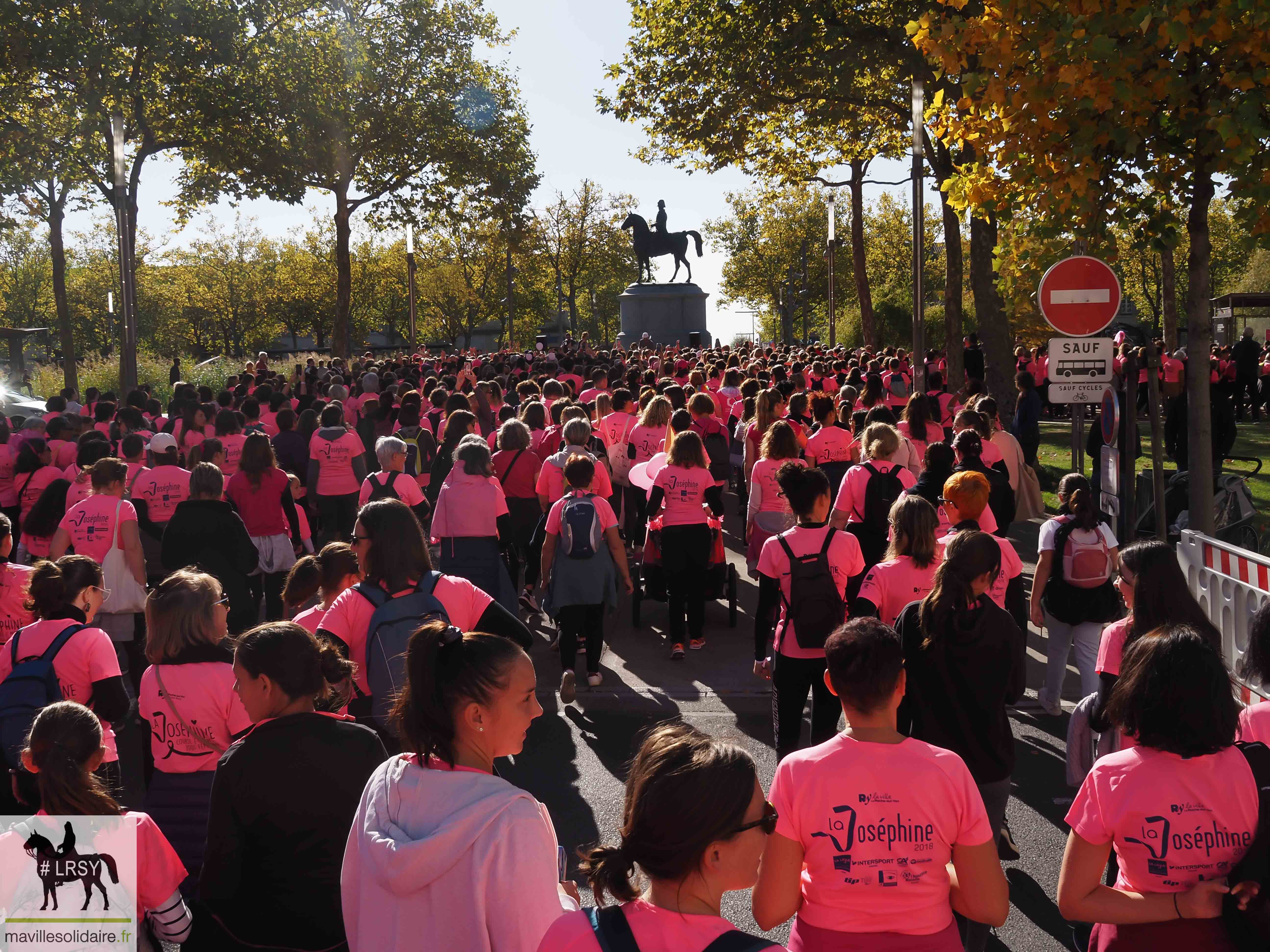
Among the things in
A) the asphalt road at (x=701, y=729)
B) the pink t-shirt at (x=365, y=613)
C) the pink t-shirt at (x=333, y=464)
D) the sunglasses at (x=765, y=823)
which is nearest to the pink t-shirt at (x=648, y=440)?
the asphalt road at (x=701, y=729)

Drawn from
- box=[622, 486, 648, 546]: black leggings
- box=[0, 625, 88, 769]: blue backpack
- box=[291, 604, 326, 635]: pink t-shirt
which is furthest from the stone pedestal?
box=[0, 625, 88, 769]: blue backpack

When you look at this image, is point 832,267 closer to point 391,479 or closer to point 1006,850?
point 391,479

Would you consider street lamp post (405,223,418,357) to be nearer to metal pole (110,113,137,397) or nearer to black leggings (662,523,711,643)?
metal pole (110,113,137,397)

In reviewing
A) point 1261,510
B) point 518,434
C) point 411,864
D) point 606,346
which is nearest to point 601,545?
point 518,434

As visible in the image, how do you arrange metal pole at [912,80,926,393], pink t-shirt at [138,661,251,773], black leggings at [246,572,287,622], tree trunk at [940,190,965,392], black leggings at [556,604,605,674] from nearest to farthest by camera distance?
pink t-shirt at [138,661,251,773], black leggings at [556,604,605,674], black leggings at [246,572,287,622], metal pole at [912,80,926,393], tree trunk at [940,190,965,392]

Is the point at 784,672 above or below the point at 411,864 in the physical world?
below

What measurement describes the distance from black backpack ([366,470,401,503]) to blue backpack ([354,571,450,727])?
319cm

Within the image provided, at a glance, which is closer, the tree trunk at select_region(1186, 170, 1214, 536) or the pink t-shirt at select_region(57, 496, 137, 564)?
the pink t-shirt at select_region(57, 496, 137, 564)

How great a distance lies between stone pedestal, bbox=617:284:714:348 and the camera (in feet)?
134

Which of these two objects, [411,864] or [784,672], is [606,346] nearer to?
[784,672]

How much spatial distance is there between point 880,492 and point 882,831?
543cm

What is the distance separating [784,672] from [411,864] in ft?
11.9

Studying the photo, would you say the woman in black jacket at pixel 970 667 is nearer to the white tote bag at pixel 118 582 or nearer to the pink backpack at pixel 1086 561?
the pink backpack at pixel 1086 561

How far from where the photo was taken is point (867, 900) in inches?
111
